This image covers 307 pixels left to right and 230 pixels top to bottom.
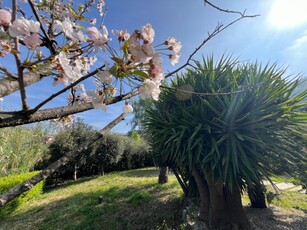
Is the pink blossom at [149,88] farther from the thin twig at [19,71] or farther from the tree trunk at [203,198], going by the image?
the tree trunk at [203,198]

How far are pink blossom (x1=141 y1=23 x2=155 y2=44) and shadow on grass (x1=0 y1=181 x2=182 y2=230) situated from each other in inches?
158

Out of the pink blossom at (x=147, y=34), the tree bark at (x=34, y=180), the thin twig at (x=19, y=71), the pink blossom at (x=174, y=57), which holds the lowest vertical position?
the tree bark at (x=34, y=180)

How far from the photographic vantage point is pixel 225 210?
344 centimetres

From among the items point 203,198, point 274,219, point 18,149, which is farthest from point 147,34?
point 18,149

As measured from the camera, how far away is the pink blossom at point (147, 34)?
0.83 metres

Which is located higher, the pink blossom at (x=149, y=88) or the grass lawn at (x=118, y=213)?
the pink blossom at (x=149, y=88)

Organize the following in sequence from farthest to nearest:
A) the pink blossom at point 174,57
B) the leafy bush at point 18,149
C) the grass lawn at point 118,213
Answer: the leafy bush at point 18,149 < the grass lawn at point 118,213 < the pink blossom at point 174,57

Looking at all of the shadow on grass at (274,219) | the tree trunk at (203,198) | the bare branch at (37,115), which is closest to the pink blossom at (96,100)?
the bare branch at (37,115)

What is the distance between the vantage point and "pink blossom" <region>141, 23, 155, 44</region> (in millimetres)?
827

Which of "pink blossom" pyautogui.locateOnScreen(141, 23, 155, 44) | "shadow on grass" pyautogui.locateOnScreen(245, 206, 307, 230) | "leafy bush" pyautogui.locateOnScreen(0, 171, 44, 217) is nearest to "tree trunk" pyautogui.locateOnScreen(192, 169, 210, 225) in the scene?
"shadow on grass" pyautogui.locateOnScreen(245, 206, 307, 230)

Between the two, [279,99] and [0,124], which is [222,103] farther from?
[0,124]

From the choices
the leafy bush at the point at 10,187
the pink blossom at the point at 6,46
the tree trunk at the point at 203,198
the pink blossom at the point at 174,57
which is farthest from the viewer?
the leafy bush at the point at 10,187

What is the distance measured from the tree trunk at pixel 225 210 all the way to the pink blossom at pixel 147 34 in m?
3.10

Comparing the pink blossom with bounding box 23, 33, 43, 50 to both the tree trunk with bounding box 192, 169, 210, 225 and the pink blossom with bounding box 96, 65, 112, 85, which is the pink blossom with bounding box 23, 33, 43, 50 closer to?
the pink blossom with bounding box 96, 65, 112, 85
